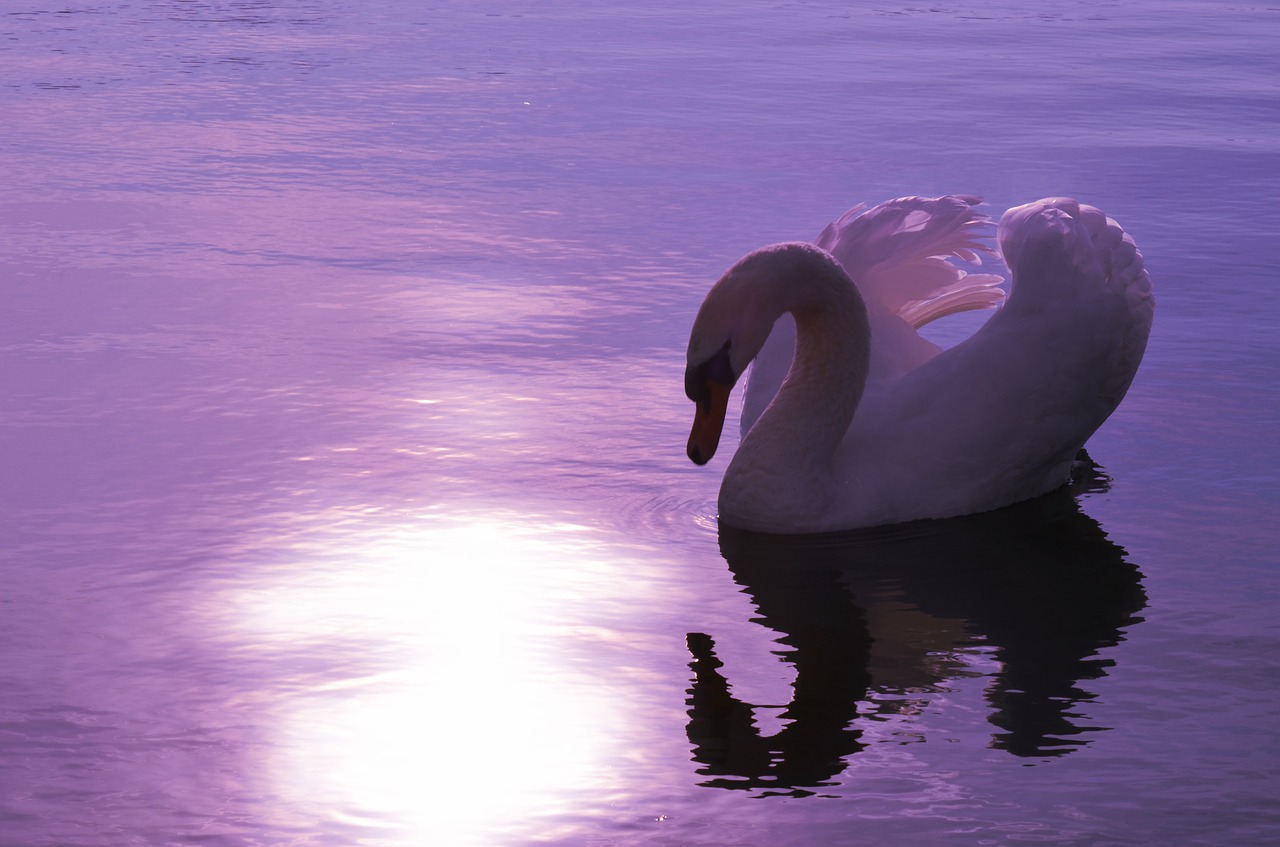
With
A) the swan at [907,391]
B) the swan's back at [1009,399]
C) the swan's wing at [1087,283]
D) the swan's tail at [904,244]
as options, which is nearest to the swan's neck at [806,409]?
the swan at [907,391]

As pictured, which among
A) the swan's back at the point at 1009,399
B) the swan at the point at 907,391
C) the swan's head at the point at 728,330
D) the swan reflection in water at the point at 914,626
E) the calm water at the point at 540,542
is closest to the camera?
the calm water at the point at 540,542

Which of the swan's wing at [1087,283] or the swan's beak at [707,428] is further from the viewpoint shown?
the swan's wing at [1087,283]

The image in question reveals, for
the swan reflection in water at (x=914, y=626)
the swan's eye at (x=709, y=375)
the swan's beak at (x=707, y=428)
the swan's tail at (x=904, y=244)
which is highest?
the swan's tail at (x=904, y=244)

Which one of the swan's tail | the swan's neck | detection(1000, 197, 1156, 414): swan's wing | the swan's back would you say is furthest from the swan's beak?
the swan's tail

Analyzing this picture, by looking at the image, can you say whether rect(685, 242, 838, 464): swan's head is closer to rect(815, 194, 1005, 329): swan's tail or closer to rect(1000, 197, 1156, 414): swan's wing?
rect(1000, 197, 1156, 414): swan's wing

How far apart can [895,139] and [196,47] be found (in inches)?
281

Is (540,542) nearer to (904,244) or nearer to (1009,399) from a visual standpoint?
(1009,399)

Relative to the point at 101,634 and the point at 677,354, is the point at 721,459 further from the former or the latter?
the point at 101,634

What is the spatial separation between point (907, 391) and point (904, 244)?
0.98 metres

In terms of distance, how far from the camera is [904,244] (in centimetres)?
707

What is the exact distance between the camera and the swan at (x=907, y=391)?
19.7 ft

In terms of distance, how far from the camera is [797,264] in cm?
608

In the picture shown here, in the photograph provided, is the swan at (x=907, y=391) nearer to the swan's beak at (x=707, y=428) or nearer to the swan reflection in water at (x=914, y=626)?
the swan's beak at (x=707, y=428)

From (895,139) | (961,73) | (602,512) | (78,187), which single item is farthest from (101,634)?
(961,73)
